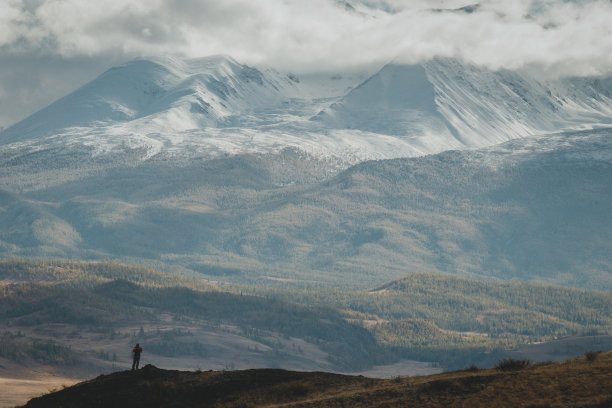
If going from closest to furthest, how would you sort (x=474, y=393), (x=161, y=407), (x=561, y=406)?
(x=561, y=406), (x=474, y=393), (x=161, y=407)

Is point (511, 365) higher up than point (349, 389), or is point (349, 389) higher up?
point (511, 365)

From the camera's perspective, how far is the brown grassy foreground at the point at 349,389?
69938 mm

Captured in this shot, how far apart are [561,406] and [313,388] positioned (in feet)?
88.1

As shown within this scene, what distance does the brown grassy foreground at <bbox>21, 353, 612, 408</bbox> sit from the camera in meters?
69.9

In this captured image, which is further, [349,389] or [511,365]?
[349,389]

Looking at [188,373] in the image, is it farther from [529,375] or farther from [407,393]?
[529,375]

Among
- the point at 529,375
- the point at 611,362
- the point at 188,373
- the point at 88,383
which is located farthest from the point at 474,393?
the point at 88,383

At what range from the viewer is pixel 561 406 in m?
66.3

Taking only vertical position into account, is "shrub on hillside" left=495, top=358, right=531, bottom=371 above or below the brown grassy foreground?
above

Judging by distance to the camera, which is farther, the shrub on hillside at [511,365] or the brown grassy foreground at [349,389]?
the shrub on hillside at [511,365]

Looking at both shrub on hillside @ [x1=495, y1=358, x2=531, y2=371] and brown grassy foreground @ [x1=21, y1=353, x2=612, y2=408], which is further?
shrub on hillside @ [x1=495, y1=358, x2=531, y2=371]

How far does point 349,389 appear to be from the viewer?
84562mm

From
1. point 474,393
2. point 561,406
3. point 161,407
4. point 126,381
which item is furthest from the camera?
point 126,381

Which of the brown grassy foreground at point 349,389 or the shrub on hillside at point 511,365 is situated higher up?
the shrub on hillside at point 511,365
